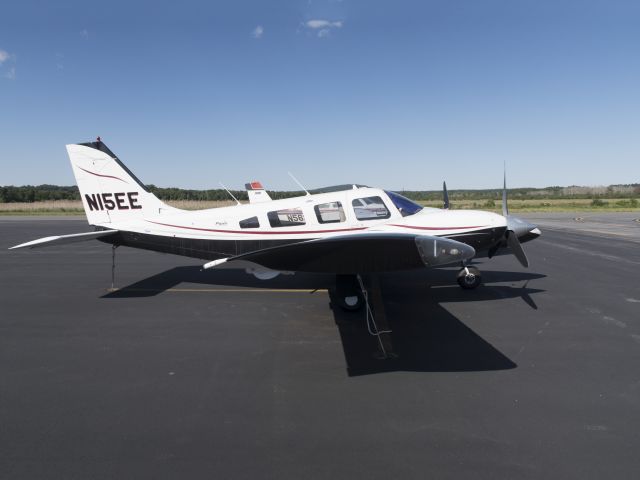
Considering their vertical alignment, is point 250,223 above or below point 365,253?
above

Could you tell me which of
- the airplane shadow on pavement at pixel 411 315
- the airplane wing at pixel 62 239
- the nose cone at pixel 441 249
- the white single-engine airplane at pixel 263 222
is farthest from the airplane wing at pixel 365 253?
the airplane wing at pixel 62 239

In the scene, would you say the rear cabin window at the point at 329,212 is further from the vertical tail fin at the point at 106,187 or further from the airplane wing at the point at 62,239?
the airplane wing at the point at 62,239

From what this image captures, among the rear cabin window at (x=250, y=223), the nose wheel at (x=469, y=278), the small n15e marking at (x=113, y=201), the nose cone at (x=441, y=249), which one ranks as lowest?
the nose wheel at (x=469, y=278)

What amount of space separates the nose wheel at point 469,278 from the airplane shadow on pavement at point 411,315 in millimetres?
158

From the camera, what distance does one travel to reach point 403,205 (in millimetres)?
7648

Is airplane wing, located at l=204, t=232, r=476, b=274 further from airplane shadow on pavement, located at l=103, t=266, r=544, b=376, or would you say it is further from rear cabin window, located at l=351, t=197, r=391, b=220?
rear cabin window, located at l=351, t=197, r=391, b=220

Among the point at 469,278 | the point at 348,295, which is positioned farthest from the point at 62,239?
the point at 469,278

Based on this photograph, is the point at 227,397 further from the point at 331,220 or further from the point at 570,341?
the point at 570,341

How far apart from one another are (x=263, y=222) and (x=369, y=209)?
2154mm

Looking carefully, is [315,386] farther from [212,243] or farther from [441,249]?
[212,243]

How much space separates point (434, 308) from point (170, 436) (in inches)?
207

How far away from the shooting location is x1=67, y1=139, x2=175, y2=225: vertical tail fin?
8.30 metres

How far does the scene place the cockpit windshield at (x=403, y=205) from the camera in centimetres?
757

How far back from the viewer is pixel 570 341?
5.62 metres
